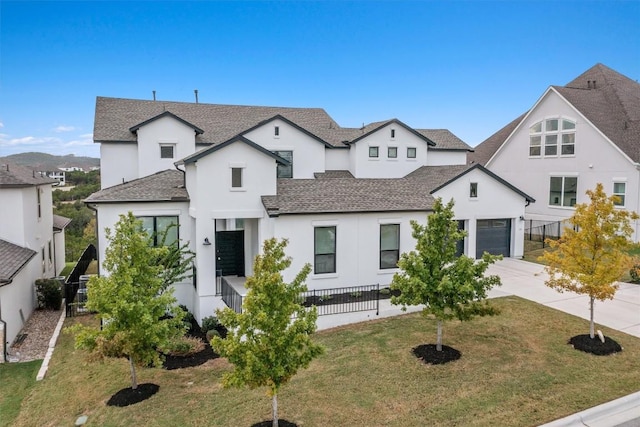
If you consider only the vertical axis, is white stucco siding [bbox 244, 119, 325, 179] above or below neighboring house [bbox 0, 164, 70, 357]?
above

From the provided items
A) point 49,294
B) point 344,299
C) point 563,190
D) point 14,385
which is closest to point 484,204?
point 563,190

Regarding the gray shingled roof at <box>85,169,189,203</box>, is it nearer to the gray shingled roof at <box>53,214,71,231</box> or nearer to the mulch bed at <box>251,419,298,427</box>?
the mulch bed at <box>251,419,298,427</box>

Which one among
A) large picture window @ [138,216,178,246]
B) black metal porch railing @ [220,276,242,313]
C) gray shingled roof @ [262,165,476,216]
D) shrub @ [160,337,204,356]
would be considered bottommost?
shrub @ [160,337,204,356]

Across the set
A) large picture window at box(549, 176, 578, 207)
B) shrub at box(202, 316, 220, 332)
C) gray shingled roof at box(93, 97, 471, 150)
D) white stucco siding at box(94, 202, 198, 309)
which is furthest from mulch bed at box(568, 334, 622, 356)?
large picture window at box(549, 176, 578, 207)

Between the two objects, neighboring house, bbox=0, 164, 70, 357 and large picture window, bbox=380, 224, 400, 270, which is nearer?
neighboring house, bbox=0, 164, 70, 357

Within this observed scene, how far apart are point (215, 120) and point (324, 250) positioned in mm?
13901

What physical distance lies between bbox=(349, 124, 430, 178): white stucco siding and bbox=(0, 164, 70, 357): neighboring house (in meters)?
17.0

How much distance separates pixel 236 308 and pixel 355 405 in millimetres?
6170

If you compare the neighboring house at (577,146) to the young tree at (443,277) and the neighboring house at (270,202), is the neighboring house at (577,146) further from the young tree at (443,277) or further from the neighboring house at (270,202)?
the young tree at (443,277)

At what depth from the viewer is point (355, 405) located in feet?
31.4

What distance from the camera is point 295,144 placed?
965 inches

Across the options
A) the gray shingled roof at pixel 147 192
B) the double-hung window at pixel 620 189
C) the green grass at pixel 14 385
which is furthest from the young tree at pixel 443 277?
the double-hung window at pixel 620 189

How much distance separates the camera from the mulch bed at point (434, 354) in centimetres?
1155

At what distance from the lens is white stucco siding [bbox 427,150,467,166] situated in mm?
29703
